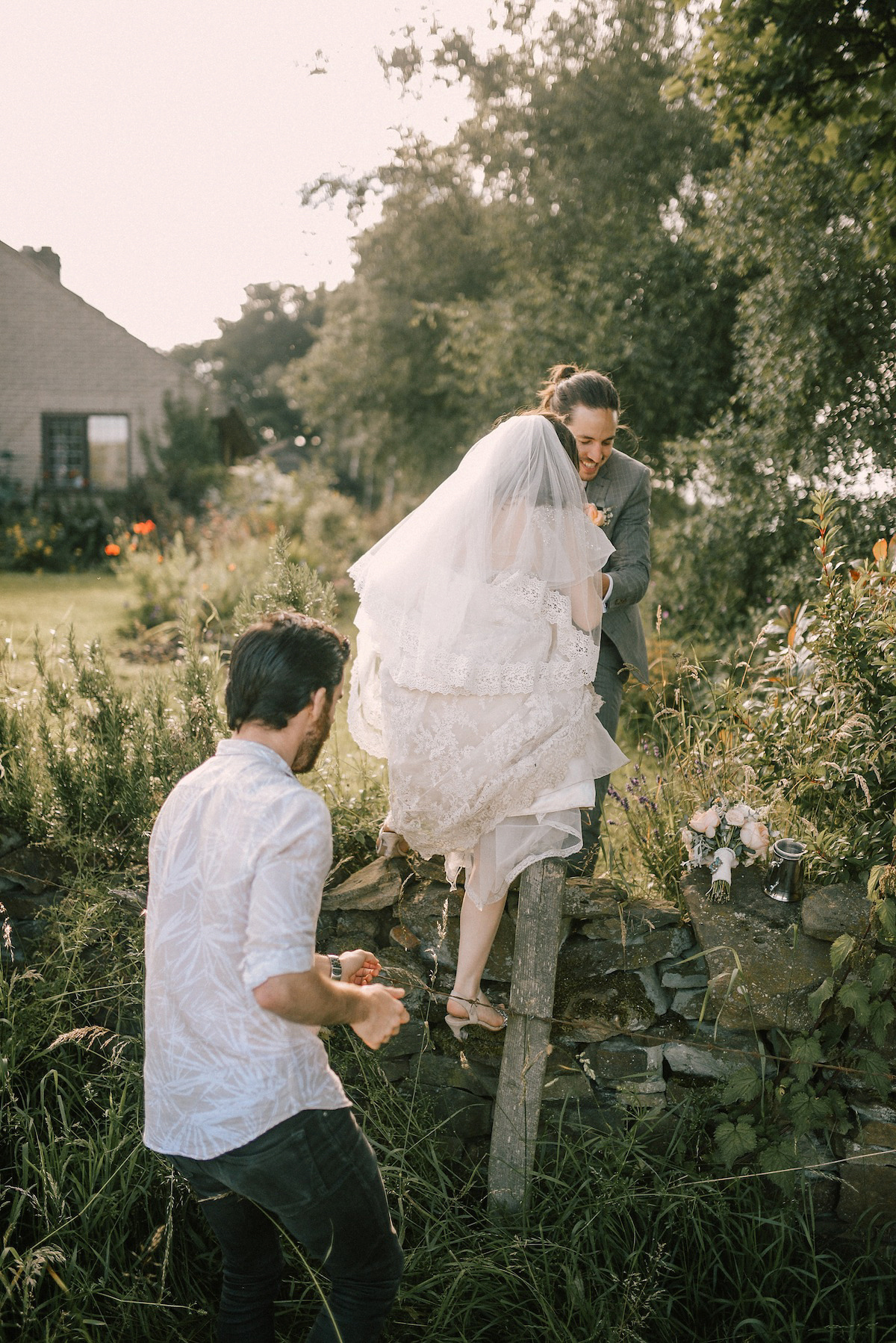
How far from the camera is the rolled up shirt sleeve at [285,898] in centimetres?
160

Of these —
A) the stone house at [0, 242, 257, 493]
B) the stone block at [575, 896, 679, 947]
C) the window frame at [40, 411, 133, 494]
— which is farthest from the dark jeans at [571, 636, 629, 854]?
the window frame at [40, 411, 133, 494]

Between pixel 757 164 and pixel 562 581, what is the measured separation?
6.47 m

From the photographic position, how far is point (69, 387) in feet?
57.2

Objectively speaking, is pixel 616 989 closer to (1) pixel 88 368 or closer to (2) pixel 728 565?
(2) pixel 728 565

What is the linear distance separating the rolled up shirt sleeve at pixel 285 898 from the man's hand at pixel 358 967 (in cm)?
52

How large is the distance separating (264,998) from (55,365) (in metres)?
18.3

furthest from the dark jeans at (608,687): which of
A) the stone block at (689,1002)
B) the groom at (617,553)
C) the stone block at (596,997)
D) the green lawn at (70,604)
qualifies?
the green lawn at (70,604)

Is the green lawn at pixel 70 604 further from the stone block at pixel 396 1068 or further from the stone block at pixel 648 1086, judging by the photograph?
the stone block at pixel 648 1086

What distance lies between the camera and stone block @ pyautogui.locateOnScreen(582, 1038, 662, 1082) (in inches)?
115

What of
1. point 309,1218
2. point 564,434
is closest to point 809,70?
point 564,434


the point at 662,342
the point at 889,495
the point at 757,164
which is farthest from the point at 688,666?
the point at 662,342

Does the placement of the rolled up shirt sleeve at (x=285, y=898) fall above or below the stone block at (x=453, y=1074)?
above

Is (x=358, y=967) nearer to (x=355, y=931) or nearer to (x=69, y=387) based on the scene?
(x=355, y=931)

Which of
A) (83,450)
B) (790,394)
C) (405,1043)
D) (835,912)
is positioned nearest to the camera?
(835,912)
